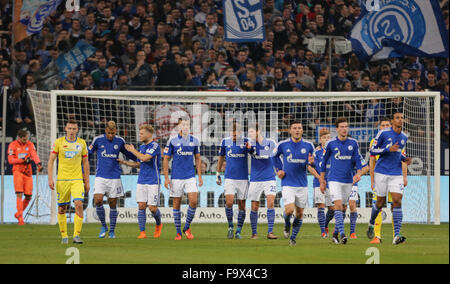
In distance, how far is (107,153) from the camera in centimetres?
1475

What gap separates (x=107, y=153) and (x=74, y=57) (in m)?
8.32

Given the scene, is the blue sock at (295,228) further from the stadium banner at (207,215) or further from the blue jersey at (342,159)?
the stadium banner at (207,215)

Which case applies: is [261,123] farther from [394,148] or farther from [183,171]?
[394,148]

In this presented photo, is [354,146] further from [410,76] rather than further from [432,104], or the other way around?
[410,76]

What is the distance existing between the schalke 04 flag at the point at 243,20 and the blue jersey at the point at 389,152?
10099mm

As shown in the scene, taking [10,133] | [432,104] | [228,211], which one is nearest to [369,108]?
[432,104]

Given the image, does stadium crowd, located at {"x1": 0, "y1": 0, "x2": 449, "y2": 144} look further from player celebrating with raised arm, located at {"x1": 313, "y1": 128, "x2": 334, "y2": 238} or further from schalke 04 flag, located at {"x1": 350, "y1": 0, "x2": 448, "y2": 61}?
player celebrating with raised arm, located at {"x1": 313, "y1": 128, "x2": 334, "y2": 238}

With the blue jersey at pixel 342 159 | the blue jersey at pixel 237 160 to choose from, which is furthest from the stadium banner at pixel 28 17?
the blue jersey at pixel 342 159

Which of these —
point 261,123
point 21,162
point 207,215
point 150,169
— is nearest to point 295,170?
point 150,169

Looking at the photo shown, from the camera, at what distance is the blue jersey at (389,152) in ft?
42.6

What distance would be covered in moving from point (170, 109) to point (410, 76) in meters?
8.27

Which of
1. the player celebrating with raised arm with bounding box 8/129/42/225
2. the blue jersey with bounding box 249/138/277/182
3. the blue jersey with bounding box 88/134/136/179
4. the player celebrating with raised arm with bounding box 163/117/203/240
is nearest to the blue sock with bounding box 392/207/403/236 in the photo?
the blue jersey with bounding box 249/138/277/182

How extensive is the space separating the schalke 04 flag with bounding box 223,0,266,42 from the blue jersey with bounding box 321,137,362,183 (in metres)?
9.74

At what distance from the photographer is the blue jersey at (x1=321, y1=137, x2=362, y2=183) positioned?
43.6ft
